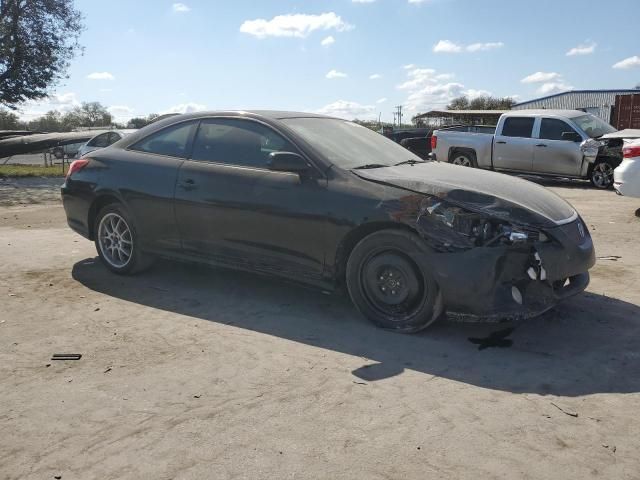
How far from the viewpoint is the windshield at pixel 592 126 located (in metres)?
14.0

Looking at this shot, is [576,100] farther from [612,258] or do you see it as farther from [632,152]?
[612,258]

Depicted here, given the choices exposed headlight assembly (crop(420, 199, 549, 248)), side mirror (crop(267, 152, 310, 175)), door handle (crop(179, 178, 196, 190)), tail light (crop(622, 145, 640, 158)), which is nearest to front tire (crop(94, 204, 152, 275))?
door handle (crop(179, 178, 196, 190))

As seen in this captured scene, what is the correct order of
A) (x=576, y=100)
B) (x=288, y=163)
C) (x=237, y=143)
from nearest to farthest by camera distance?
(x=288, y=163) → (x=237, y=143) → (x=576, y=100)

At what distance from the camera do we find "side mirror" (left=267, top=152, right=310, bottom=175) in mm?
4586

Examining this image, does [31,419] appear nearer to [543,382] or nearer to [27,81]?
[543,382]

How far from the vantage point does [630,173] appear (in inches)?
327

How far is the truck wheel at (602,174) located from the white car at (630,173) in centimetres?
517

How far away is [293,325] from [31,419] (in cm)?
195

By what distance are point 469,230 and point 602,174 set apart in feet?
35.8

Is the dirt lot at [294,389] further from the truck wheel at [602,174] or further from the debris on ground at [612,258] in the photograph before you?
the truck wheel at [602,174]

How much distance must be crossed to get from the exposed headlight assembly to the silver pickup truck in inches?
420

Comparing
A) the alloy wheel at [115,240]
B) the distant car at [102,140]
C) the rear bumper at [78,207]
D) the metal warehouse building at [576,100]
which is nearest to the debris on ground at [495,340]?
the alloy wheel at [115,240]

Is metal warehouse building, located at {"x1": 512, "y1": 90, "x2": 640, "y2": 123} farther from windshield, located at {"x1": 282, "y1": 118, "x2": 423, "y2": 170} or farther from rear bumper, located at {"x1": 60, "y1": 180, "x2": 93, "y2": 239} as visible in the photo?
rear bumper, located at {"x1": 60, "y1": 180, "x2": 93, "y2": 239}

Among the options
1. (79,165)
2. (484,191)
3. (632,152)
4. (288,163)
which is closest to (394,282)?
(484,191)
